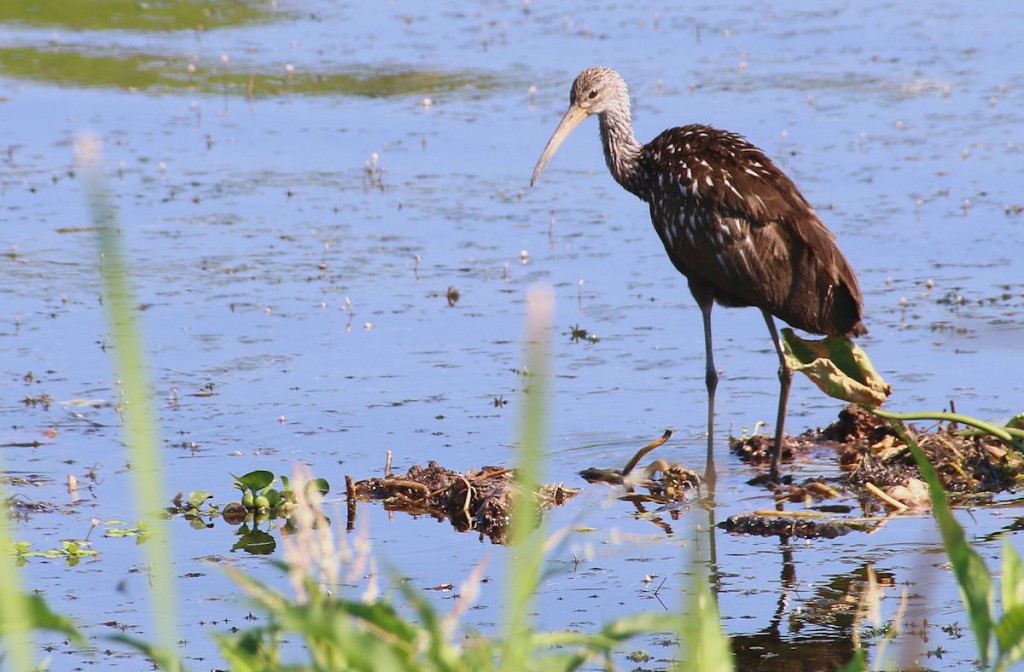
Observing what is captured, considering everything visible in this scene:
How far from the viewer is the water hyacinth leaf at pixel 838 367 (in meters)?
6.89

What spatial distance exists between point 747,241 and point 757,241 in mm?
43

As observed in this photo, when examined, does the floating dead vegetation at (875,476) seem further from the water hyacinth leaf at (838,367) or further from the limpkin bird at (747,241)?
the limpkin bird at (747,241)

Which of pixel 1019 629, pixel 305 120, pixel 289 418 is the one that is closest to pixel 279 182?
pixel 305 120

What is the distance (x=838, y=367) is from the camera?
7.10 metres

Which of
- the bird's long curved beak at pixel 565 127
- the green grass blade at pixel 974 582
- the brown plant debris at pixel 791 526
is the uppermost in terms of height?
the bird's long curved beak at pixel 565 127

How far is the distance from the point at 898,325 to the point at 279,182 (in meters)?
5.69

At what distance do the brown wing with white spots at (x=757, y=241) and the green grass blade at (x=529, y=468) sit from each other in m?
4.54

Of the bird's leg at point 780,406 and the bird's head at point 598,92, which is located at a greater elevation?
the bird's head at point 598,92

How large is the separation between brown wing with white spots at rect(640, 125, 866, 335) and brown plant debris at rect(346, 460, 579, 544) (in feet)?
3.98

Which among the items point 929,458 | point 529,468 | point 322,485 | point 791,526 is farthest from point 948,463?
point 529,468

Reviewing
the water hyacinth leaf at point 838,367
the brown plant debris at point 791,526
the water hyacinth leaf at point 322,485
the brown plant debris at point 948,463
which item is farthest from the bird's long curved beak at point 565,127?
the brown plant debris at point 791,526

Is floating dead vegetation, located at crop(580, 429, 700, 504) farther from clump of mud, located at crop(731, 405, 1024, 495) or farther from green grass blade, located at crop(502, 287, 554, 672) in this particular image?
green grass blade, located at crop(502, 287, 554, 672)

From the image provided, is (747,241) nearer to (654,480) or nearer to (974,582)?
(654,480)

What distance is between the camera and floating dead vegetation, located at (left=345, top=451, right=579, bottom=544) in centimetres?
655
